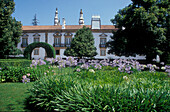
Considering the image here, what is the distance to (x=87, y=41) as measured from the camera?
28359mm

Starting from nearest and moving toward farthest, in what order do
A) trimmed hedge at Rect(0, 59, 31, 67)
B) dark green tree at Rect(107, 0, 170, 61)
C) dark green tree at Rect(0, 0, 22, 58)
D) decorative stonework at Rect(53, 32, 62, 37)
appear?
1. trimmed hedge at Rect(0, 59, 31, 67)
2. dark green tree at Rect(107, 0, 170, 61)
3. dark green tree at Rect(0, 0, 22, 58)
4. decorative stonework at Rect(53, 32, 62, 37)

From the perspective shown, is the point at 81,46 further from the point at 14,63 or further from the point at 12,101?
the point at 12,101

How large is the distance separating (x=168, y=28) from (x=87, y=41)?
14246 millimetres

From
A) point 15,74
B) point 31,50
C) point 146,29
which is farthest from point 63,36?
point 15,74

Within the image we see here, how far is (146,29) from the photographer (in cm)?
1648

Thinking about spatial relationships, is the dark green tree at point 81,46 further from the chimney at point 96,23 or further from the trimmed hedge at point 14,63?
the trimmed hedge at point 14,63

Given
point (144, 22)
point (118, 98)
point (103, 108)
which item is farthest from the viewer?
point (144, 22)

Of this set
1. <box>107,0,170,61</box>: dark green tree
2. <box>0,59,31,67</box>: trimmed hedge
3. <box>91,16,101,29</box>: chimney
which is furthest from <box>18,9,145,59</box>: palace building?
<box>0,59,31,67</box>: trimmed hedge

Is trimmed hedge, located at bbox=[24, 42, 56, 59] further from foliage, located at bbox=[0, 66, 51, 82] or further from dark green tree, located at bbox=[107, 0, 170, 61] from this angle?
foliage, located at bbox=[0, 66, 51, 82]

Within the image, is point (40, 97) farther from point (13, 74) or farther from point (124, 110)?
point (13, 74)

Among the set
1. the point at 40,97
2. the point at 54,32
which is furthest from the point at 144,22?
the point at 54,32

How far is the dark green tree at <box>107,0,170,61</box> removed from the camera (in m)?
16.4

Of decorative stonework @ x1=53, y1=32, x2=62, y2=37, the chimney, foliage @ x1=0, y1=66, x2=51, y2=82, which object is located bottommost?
foliage @ x1=0, y1=66, x2=51, y2=82

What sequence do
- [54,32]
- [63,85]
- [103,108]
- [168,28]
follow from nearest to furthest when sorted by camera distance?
1. [103,108]
2. [63,85]
3. [168,28]
4. [54,32]
